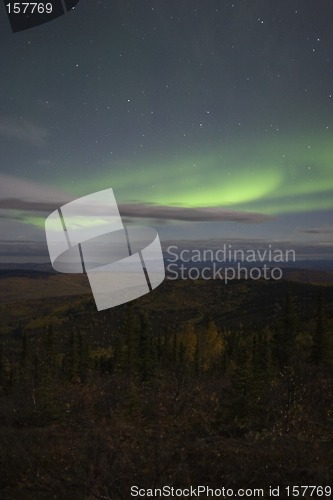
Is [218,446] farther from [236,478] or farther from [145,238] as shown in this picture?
[145,238]

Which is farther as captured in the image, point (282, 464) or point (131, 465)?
point (282, 464)

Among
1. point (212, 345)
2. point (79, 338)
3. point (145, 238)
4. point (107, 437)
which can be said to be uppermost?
point (145, 238)

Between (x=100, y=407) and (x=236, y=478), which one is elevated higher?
(x=236, y=478)

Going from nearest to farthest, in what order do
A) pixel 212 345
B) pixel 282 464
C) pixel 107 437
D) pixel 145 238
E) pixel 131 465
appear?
1. pixel 131 465
2. pixel 282 464
3. pixel 107 437
4. pixel 145 238
5. pixel 212 345

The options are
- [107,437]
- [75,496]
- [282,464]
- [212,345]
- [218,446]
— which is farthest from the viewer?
[212,345]

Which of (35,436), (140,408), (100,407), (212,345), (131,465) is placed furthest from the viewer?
(212,345)

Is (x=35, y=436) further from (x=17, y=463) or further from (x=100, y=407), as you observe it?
(x=100, y=407)

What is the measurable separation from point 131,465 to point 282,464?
5.19 meters

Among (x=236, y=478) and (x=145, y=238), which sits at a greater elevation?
(x=145, y=238)

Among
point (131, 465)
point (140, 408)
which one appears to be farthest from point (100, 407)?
point (131, 465)

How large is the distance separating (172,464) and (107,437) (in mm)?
2538

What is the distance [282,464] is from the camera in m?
13.4

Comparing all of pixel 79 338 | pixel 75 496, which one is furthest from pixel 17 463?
pixel 79 338

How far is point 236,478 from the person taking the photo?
1278cm
